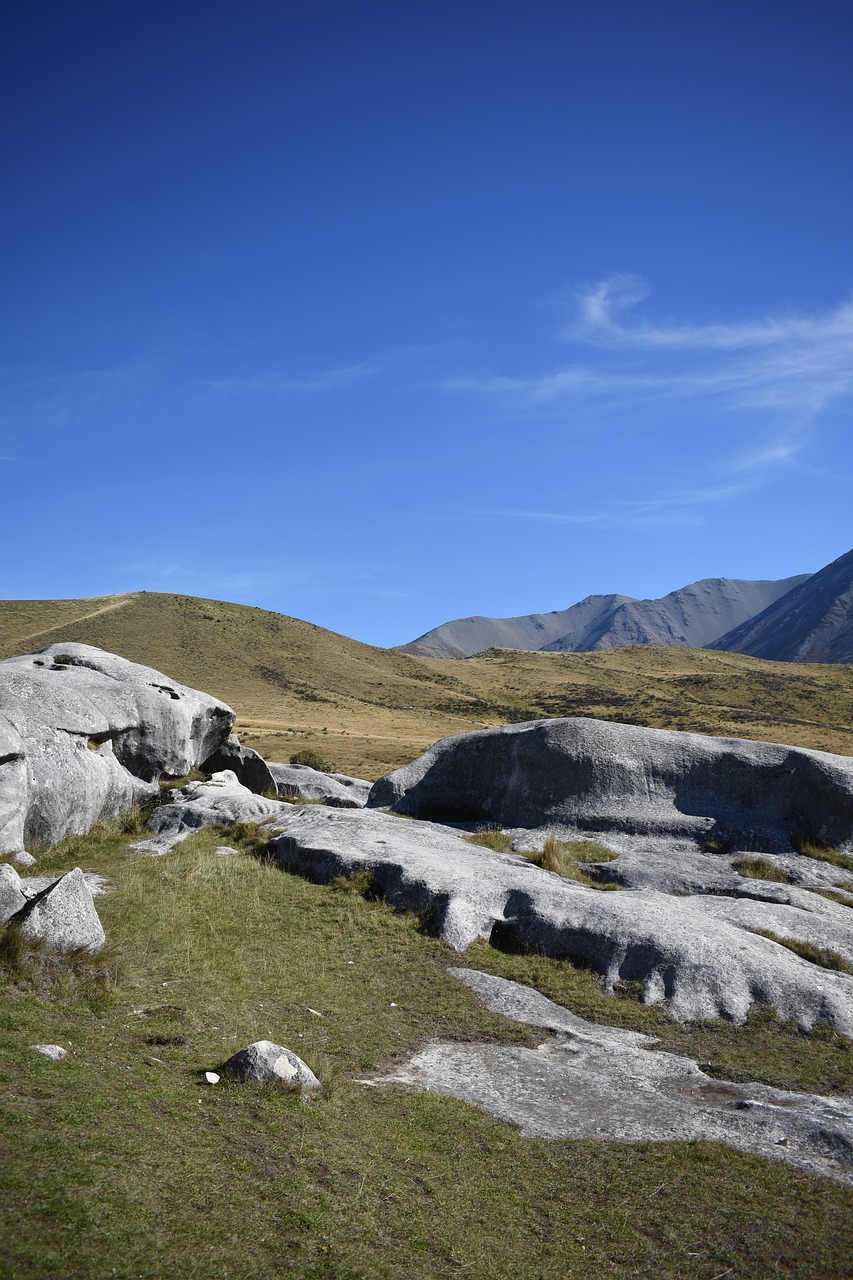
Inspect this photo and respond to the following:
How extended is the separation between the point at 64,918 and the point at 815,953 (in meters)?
11.9

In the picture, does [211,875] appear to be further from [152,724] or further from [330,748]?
[330,748]

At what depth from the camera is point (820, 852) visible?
21.1 meters

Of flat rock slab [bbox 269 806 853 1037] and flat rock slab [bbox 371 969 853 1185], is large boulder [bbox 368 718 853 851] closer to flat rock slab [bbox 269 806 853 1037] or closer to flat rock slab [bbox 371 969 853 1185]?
flat rock slab [bbox 269 806 853 1037]

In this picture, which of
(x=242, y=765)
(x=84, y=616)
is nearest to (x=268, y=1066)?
(x=242, y=765)

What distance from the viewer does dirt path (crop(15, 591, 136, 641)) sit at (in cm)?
11006

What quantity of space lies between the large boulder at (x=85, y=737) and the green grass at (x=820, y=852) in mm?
17741

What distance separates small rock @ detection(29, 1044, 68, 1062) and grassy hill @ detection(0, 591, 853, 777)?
1719 inches

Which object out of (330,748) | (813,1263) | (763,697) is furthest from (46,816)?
(763,697)

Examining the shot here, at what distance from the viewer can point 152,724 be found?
2498 cm

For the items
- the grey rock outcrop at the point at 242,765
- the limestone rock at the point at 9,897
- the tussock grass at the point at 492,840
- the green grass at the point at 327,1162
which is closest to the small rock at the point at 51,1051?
the green grass at the point at 327,1162

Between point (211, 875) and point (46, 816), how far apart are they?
4382 mm

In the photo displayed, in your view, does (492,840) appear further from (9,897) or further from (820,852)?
(9,897)

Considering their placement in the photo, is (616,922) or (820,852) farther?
(820,852)

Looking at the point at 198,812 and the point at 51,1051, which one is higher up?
the point at 198,812
